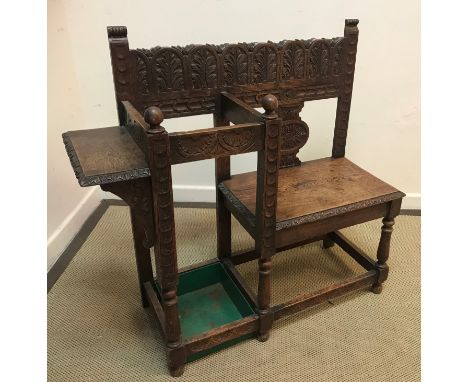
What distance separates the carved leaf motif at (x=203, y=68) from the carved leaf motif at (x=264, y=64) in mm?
165

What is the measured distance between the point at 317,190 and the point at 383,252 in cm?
42

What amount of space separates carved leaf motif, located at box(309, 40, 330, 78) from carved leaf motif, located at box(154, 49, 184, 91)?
0.53m

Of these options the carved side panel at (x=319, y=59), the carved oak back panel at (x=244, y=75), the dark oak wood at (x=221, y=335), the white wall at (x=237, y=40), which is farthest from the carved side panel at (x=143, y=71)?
the dark oak wood at (x=221, y=335)

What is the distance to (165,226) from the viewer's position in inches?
44.3

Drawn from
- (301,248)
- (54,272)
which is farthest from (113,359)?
(301,248)

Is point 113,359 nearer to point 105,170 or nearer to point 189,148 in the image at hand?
point 105,170

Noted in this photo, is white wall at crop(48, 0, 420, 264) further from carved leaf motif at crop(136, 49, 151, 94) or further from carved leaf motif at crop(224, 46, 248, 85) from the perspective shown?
carved leaf motif at crop(136, 49, 151, 94)

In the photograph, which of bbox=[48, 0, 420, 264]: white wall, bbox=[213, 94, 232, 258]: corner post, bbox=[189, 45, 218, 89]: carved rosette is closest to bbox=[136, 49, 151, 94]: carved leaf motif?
bbox=[189, 45, 218, 89]: carved rosette

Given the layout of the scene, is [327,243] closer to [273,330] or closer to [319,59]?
[273,330]

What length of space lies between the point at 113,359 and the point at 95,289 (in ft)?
1.36

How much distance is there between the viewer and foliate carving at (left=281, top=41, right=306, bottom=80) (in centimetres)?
147

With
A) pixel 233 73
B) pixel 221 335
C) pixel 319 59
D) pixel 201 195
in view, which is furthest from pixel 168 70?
pixel 201 195

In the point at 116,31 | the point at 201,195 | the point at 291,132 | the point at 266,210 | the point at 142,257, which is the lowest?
the point at 201,195

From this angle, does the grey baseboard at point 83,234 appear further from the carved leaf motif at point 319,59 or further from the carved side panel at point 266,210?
the carved leaf motif at point 319,59
